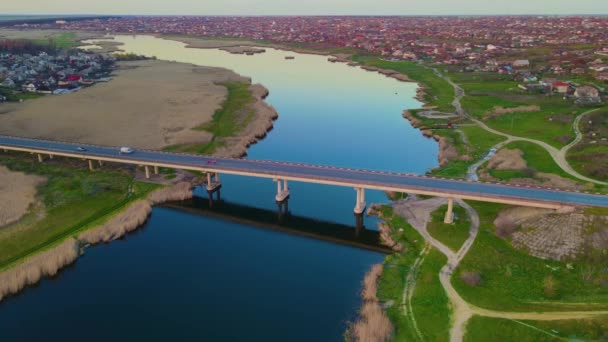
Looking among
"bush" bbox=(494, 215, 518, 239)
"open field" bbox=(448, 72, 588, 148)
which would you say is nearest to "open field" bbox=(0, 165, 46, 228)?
"bush" bbox=(494, 215, 518, 239)

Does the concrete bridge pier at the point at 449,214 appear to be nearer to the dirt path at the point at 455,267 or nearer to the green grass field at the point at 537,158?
the dirt path at the point at 455,267

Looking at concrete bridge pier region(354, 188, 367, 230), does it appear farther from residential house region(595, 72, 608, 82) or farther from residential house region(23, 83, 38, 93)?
residential house region(23, 83, 38, 93)

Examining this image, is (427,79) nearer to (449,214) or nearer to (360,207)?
(360,207)

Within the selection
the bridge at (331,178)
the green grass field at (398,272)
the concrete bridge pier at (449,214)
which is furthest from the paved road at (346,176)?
the green grass field at (398,272)

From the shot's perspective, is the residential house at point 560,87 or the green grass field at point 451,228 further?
the residential house at point 560,87

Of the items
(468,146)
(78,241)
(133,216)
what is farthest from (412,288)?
(468,146)

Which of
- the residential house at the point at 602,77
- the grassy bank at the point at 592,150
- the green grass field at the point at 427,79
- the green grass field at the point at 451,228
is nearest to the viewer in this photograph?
the green grass field at the point at 451,228
